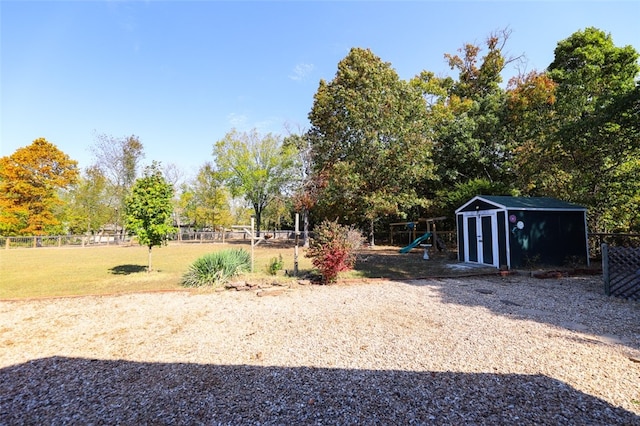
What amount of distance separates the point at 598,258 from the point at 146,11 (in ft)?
58.6

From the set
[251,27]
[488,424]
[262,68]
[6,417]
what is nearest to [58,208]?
[262,68]

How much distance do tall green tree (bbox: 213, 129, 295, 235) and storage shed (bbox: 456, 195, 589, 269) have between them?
2055 cm

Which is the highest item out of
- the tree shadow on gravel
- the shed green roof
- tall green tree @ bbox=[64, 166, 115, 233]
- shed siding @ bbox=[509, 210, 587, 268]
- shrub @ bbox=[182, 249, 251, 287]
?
tall green tree @ bbox=[64, 166, 115, 233]

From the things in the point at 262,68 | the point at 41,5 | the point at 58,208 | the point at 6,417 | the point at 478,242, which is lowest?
the point at 6,417

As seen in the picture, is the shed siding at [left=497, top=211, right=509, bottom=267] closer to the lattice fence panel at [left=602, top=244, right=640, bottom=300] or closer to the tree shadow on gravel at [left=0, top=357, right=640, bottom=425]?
the lattice fence panel at [left=602, top=244, right=640, bottom=300]

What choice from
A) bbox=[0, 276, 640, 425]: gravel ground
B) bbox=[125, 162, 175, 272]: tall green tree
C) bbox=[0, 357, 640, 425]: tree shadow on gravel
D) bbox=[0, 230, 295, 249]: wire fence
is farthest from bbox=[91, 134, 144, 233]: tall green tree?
bbox=[0, 357, 640, 425]: tree shadow on gravel

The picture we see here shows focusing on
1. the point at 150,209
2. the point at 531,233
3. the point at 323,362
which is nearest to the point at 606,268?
the point at 531,233

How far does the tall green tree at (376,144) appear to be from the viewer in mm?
17016

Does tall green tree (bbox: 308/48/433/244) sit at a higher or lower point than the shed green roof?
higher

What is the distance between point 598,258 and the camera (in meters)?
11.2

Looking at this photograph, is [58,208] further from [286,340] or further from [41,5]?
[286,340]

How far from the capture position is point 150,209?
8695 millimetres

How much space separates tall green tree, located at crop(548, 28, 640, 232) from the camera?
945 cm

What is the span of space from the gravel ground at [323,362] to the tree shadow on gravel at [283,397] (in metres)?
0.02
